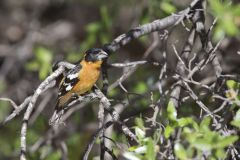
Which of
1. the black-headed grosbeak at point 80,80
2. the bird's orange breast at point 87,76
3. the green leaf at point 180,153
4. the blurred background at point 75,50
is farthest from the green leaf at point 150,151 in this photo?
the bird's orange breast at point 87,76

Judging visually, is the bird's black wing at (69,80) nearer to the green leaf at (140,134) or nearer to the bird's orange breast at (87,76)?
the bird's orange breast at (87,76)

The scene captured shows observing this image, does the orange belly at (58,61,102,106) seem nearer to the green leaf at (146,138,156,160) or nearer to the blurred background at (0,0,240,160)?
the blurred background at (0,0,240,160)

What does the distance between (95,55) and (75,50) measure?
7.00 feet

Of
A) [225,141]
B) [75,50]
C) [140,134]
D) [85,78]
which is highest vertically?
[75,50]

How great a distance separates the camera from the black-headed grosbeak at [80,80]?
15.6ft

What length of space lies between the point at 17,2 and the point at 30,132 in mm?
5106

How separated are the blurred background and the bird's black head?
0.24m

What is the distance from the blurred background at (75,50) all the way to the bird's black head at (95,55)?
240 mm

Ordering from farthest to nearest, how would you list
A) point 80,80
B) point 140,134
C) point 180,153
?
point 80,80
point 140,134
point 180,153

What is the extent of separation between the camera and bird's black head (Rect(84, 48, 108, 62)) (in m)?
4.18

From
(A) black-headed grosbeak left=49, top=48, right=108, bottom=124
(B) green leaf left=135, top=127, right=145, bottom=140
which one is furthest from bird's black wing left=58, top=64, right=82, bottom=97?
(B) green leaf left=135, top=127, right=145, bottom=140

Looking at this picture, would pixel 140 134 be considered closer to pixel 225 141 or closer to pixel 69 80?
pixel 225 141

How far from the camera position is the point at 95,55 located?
4.62 m

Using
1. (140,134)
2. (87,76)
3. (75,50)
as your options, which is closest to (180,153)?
(140,134)
